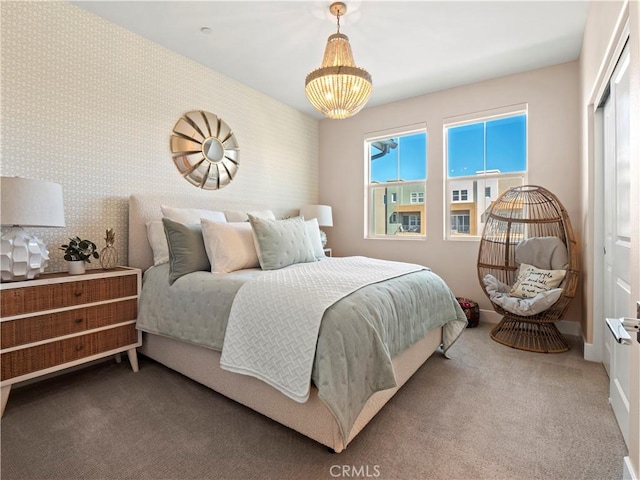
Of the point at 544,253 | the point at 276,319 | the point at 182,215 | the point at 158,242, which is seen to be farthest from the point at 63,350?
the point at 544,253

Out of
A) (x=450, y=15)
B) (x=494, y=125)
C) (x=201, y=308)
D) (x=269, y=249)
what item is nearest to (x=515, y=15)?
(x=450, y=15)

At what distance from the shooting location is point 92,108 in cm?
257

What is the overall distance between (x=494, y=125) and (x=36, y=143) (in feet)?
14.3

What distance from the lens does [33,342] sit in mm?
1863

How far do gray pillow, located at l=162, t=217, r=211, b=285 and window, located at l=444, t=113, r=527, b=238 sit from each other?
117 inches

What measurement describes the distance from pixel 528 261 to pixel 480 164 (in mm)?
1302

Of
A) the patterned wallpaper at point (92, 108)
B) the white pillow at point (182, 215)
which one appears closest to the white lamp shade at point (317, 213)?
the patterned wallpaper at point (92, 108)

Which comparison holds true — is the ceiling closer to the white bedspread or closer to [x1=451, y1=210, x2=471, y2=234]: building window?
[x1=451, y1=210, x2=471, y2=234]: building window

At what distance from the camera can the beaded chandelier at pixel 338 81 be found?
218 centimetres

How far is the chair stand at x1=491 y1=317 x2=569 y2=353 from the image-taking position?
110 inches

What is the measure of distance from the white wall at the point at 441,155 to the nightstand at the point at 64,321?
120 inches

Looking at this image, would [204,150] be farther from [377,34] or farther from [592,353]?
[592,353]

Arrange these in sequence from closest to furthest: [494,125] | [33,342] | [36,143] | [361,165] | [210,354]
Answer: [33,342] < [210,354] < [36,143] < [494,125] < [361,165]

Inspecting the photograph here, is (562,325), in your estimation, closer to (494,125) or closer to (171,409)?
(494,125)
